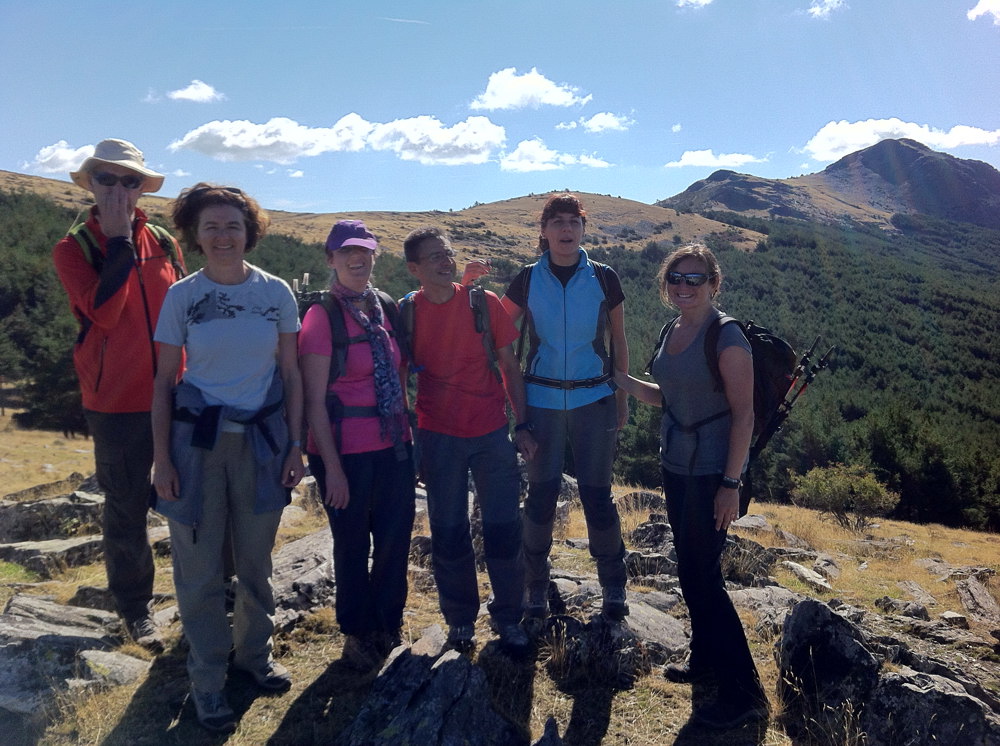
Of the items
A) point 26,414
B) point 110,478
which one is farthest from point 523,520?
point 26,414

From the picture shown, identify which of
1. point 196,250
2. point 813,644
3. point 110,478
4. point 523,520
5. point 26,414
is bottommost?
point 26,414

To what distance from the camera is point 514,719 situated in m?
3.05

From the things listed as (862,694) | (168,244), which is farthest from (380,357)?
(862,694)

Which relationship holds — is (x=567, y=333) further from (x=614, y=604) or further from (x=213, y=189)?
(x=213, y=189)

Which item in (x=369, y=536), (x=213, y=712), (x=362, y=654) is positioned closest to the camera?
(x=213, y=712)

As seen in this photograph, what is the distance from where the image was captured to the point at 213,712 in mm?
2898

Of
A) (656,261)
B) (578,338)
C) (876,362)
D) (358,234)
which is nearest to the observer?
(358,234)

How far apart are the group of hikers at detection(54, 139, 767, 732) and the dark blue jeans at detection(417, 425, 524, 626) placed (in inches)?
0.5

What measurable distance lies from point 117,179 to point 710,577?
3447mm

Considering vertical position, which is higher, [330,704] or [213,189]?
[213,189]

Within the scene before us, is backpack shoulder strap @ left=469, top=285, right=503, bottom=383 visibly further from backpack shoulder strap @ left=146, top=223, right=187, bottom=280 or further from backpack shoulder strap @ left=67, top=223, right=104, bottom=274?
backpack shoulder strap @ left=67, top=223, right=104, bottom=274

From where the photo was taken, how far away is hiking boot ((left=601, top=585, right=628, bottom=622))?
12.3 feet

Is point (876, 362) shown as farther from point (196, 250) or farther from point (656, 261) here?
point (196, 250)

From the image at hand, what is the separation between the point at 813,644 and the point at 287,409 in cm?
276
